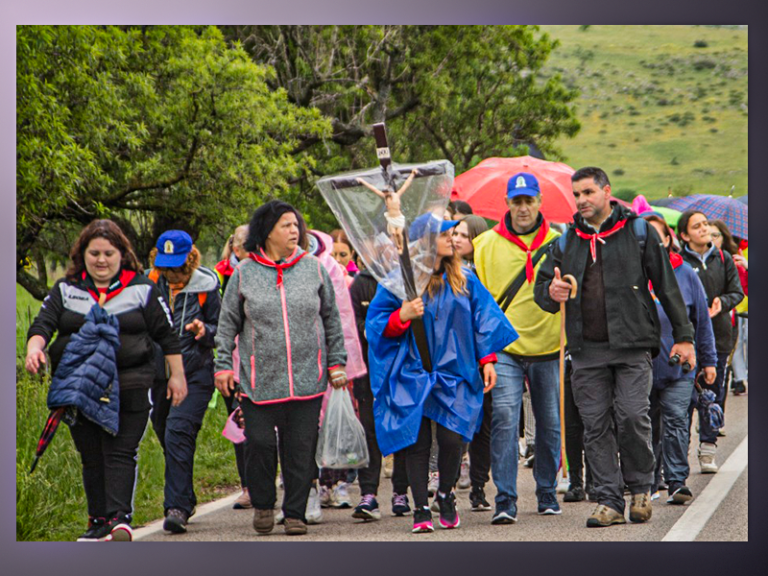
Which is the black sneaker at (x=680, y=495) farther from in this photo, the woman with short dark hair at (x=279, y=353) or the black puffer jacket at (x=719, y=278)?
the woman with short dark hair at (x=279, y=353)

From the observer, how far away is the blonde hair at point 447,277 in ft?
27.2

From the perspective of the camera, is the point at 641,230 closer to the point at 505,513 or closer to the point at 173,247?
the point at 505,513

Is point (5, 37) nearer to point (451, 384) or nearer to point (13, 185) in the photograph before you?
point (13, 185)

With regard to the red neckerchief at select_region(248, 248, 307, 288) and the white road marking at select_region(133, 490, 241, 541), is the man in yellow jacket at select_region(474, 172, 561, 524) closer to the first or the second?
the red neckerchief at select_region(248, 248, 307, 288)

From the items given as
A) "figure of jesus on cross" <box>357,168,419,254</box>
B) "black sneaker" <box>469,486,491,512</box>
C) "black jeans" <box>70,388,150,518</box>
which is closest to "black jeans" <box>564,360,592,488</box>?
"black sneaker" <box>469,486,491,512</box>

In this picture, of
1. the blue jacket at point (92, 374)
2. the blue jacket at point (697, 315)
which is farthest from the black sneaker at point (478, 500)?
the blue jacket at point (92, 374)

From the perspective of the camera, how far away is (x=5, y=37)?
26.7 feet

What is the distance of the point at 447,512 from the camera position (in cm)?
830

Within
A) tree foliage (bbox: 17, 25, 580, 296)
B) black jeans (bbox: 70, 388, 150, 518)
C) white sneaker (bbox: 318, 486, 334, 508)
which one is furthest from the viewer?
tree foliage (bbox: 17, 25, 580, 296)

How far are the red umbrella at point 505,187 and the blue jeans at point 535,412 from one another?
127 inches

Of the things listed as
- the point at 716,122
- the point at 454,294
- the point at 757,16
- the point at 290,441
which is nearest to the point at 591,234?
the point at 454,294

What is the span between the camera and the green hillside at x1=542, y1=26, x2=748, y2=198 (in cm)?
939

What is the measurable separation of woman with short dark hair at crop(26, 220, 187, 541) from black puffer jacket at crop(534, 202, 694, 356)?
249 centimetres

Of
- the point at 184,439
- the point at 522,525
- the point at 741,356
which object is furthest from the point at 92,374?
the point at 741,356
